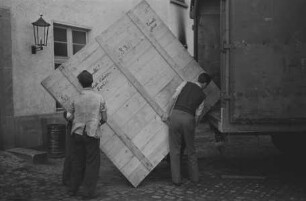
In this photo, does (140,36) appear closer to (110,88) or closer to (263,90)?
(110,88)

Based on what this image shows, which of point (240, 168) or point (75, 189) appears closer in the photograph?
point (75, 189)

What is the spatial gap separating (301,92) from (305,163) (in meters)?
2.33

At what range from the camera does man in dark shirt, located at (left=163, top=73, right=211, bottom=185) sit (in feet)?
19.6

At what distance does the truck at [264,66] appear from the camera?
17.3 ft

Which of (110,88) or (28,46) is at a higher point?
(28,46)

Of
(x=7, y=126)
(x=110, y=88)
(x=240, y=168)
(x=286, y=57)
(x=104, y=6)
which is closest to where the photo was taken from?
(x=286, y=57)

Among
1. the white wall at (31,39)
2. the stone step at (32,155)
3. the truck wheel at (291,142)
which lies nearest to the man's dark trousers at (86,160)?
the stone step at (32,155)

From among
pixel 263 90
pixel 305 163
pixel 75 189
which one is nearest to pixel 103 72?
pixel 75 189

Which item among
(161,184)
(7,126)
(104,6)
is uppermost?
(104,6)

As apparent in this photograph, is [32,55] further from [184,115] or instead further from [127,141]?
[184,115]

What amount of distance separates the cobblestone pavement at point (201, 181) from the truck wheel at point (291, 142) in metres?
0.28

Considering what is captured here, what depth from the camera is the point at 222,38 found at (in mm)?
5551

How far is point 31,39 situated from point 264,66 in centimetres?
522

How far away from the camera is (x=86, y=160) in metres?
5.33
